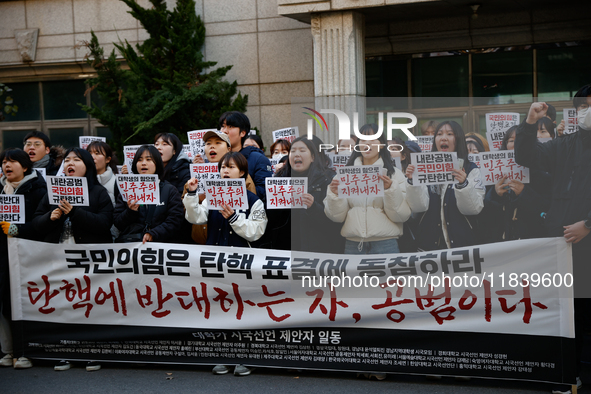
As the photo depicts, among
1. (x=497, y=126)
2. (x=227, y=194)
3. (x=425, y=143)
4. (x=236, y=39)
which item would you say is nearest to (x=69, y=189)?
(x=227, y=194)

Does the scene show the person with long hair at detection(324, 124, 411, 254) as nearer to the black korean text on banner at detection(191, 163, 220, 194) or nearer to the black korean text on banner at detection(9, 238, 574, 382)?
the black korean text on banner at detection(9, 238, 574, 382)

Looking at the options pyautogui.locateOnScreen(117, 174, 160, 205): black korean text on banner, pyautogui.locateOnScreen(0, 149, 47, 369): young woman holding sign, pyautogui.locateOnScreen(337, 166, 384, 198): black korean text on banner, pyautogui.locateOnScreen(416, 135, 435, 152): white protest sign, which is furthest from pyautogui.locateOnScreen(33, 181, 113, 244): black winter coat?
pyautogui.locateOnScreen(416, 135, 435, 152): white protest sign

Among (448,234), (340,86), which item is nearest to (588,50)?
(340,86)

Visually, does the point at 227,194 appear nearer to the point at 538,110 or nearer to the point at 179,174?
the point at 179,174

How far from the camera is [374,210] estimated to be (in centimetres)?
552

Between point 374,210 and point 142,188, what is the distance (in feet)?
6.75

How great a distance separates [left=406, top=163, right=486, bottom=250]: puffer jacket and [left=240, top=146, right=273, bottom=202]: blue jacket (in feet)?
4.80

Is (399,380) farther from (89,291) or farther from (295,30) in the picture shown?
(295,30)

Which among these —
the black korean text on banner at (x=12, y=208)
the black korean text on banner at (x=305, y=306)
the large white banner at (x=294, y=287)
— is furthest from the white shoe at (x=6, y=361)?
the black korean text on banner at (x=12, y=208)

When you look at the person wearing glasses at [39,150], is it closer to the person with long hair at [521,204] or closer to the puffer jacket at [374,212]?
the puffer jacket at [374,212]

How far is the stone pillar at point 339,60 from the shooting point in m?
10.3

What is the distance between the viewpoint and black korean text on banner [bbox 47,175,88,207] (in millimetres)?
5957

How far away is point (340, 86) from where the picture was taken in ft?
34.3

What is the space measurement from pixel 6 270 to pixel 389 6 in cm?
690
